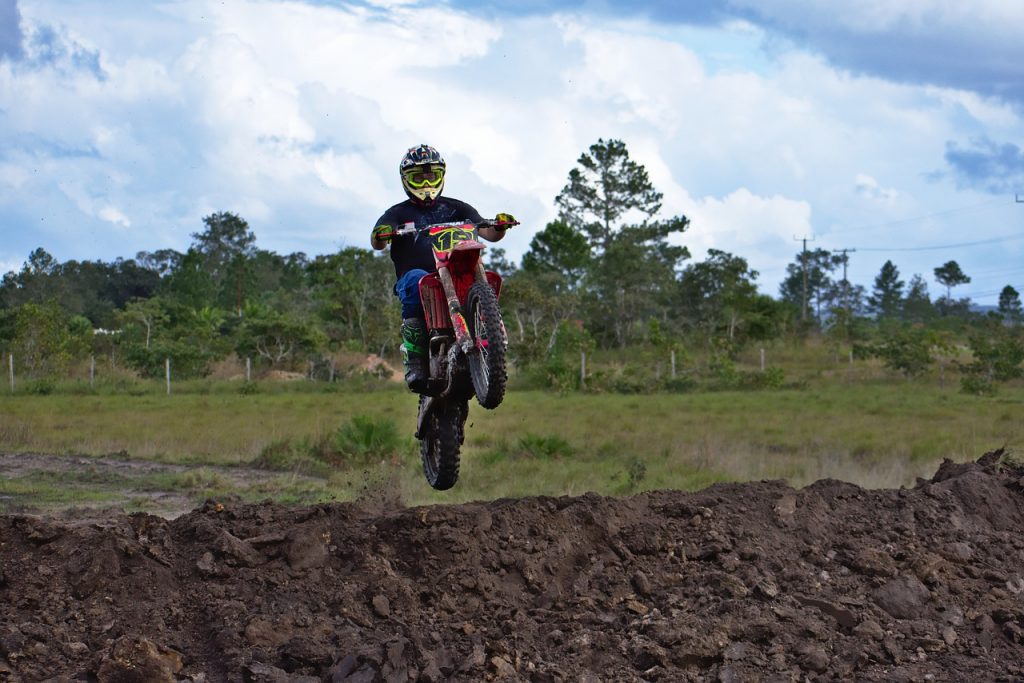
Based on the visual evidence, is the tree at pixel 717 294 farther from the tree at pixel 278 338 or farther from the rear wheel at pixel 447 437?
the rear wheel at pixel 447 437

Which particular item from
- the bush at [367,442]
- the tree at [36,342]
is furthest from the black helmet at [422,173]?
the tree at [36,342]

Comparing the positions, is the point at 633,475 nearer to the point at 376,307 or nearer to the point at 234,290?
the point at 376,307

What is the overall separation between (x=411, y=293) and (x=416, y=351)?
0.46 m

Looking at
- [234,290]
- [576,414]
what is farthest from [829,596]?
[234,290]

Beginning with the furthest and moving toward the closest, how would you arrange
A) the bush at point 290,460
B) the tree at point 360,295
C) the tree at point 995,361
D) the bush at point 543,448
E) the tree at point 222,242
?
the tree at point 222,242, the tree at point 360,295, the tree at point 995,361, the bush at point 543,448, the bush at point 290,460

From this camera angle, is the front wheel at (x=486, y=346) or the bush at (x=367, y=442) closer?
the front wheel at (x=486, y=346)

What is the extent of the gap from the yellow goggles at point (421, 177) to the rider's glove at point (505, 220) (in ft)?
2.13

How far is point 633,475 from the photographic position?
16844mm

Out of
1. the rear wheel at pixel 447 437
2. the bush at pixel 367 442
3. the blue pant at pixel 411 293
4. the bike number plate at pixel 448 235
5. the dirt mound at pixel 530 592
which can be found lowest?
the dirt mound at pixel 530 592

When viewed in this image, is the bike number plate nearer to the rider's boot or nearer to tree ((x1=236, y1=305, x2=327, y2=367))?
the rider's boot

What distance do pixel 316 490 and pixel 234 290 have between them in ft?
184

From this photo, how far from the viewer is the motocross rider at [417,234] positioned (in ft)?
27.6

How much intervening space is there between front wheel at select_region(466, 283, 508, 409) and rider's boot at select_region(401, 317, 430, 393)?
673 mm

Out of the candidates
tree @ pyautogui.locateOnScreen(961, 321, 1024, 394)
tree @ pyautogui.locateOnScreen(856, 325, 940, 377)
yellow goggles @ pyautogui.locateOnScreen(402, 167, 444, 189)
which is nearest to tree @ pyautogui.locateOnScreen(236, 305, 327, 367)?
tree @ pyautogui.locateOnScreen(856, 325, 940, 377)
